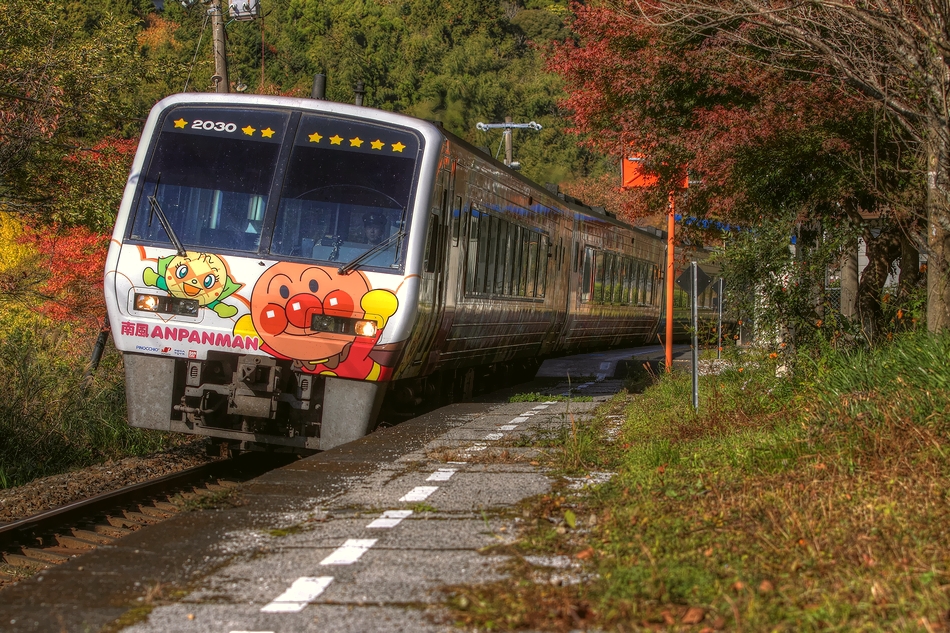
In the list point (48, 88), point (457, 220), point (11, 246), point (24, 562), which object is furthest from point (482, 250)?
point (11, 246)

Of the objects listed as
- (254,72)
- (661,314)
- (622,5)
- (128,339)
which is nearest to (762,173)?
(622,5)

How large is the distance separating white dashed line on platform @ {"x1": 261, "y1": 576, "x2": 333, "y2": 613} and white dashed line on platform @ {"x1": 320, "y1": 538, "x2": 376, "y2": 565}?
0.87 feet

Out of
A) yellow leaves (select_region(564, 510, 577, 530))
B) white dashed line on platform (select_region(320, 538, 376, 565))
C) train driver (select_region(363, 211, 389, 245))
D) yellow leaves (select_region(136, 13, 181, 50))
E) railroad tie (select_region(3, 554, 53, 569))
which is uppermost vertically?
yellow leaves (select_region(136, 13, 181, 50))

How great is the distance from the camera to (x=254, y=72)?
5191 cm

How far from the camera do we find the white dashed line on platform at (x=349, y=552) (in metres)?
5.06

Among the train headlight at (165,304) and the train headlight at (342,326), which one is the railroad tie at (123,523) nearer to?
the train headlight at (165,304)

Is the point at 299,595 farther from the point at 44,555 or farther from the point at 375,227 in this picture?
the point at 375,227

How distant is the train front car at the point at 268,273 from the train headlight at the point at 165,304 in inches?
0.5

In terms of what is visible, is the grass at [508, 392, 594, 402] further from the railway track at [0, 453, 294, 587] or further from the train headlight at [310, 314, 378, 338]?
the railway track at [0, 453, 294, 587]

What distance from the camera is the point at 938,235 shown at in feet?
29.0

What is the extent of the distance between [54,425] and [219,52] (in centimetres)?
663

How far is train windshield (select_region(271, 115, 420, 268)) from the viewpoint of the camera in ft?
30.3

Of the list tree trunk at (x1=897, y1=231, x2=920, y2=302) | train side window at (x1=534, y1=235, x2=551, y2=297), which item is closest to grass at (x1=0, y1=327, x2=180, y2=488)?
train side window at (x1=534, y1=235, x2=551, y2=297)

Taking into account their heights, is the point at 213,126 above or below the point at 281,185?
above
